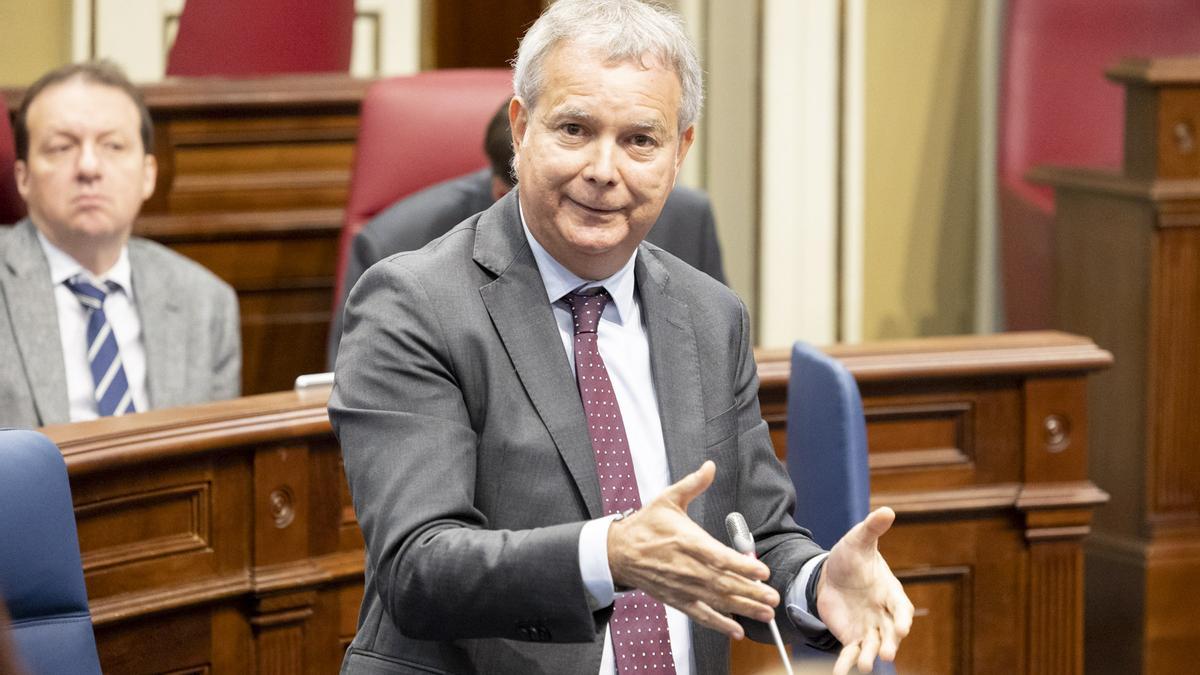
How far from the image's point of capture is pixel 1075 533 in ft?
8.64

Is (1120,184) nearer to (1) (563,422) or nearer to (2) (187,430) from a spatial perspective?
(2) (187,430)

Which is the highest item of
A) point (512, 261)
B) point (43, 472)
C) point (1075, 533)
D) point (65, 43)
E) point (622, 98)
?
point (65, 43)

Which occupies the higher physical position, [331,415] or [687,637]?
[331,415]

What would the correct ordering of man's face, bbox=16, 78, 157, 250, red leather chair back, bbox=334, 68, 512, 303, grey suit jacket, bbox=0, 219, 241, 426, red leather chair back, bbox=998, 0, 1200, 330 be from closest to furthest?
grey suit jacket, bbox=0, 219, 241, 426
man's face, bbox=16, 78, 157, 250
red leather chair back, bbox=334, 68, 512, 303
red leather chair back, bbox=998, 0, 1200, 330

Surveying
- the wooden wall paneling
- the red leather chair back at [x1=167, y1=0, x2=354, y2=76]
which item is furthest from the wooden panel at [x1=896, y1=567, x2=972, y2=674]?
the wooden wall paneling

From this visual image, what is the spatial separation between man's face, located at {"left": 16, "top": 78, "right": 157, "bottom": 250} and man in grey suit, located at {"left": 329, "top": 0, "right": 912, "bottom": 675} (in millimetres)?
1373

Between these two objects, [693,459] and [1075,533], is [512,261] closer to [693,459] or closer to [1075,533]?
[693,459]

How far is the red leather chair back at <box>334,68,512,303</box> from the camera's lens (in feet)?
10.5

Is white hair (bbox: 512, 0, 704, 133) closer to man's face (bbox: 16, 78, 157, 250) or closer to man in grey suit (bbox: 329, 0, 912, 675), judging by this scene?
man in grey suit (bbox: 329, 0, 912, 675)

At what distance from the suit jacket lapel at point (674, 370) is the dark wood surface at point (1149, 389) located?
1.80m

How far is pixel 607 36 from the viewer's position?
142 cm

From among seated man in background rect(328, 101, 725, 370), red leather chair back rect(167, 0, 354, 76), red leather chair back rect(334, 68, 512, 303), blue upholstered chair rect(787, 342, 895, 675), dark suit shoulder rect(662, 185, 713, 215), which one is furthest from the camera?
red leather chair back rect(167, 0, 354, 76)

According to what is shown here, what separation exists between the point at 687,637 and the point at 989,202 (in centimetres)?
306

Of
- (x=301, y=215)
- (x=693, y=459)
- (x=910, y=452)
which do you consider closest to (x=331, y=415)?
(x=693, y=459)
